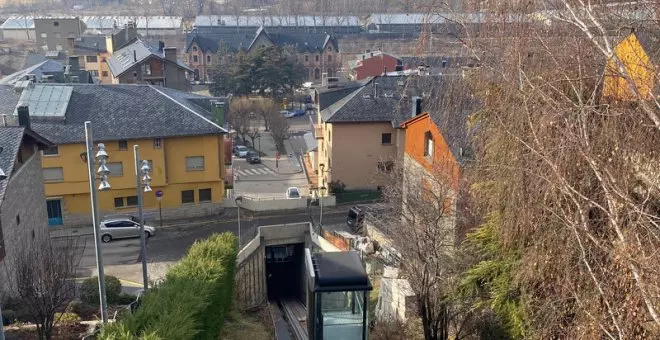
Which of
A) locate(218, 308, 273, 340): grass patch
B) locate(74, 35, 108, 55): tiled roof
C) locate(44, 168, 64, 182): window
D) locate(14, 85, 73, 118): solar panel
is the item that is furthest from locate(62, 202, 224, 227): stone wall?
locate(74, 35, 108, 55): tiled roof

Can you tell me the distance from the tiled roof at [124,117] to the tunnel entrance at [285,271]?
6.91 m

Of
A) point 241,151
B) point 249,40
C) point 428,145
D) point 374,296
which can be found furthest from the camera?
point 249,40

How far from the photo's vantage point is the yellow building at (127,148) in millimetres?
27781

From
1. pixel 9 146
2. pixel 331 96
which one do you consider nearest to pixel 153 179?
pixel 9 146

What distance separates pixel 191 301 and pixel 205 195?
19.0m

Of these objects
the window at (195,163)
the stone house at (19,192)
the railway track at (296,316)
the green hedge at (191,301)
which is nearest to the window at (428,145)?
the railway track at (296,316)

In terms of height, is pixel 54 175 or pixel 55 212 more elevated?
pixel 54 175

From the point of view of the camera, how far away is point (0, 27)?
116m

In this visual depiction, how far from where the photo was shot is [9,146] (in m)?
18.2

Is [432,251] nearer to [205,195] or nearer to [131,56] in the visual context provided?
[205,195]

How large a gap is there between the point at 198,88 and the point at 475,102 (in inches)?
2600

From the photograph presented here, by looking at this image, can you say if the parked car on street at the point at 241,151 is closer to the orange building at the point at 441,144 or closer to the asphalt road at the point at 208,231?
the asphalt road at the point at 208,231

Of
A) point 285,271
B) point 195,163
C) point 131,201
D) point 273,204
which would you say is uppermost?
point 195,163

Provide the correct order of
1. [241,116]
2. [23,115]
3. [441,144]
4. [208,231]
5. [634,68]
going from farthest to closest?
[241,116] < [208,231] < [23,115] < [441,144] < [634,68]
